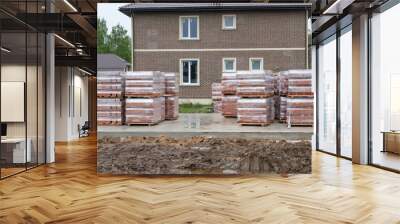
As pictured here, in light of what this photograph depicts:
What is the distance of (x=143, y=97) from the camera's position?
686cm

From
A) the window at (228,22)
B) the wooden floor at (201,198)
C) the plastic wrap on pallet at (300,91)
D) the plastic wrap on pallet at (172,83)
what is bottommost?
the wooden floor at (201,198)

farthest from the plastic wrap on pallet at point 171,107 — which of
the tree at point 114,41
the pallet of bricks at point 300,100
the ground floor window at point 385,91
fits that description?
the ground floor window at point 385,91

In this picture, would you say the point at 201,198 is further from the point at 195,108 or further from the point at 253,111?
the point at 253,111

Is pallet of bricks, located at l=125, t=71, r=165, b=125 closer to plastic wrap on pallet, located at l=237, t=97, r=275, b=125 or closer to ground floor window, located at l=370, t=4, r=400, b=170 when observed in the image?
plastic wrap on pallet, located at l=237, t=97, r=275, b=125

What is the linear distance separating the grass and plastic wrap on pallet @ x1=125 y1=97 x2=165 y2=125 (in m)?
0.38

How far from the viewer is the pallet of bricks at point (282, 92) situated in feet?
21.7

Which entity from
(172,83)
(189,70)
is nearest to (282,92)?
(189,70)

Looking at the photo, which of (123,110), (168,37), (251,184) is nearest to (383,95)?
(251,184)

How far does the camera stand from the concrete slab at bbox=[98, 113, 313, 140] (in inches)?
261

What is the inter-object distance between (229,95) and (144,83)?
1.38m

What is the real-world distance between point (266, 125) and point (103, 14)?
10.4 ft

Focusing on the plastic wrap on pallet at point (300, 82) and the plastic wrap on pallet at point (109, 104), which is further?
the plastic wrap on pallet at point (109, 104)

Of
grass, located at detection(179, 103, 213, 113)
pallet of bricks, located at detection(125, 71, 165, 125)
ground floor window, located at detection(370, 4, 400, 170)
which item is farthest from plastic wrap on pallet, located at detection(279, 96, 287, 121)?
ground floor window, located at detection(370, 4, 400, 170)

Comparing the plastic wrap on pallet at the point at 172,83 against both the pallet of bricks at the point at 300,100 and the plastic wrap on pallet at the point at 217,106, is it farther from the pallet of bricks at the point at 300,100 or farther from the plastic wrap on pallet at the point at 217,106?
the pallet of bricks at the point at 300,100
